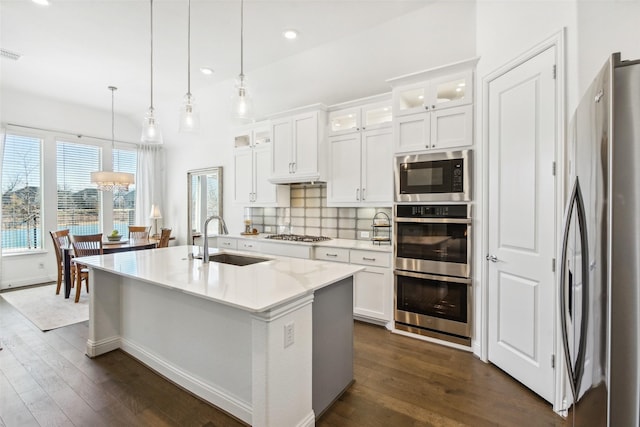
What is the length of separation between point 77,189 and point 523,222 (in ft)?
23.3

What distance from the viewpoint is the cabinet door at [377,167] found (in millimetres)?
3451

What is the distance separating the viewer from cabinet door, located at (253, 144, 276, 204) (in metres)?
4.59

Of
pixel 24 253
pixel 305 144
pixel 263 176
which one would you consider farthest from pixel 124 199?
pixel 305 144

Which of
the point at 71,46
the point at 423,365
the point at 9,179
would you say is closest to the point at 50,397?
the point at 423,365

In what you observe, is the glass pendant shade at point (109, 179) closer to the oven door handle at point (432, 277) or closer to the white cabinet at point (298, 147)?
the white cabinet at point (298, 147)

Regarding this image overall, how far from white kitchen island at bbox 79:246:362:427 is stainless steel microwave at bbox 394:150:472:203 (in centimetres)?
127

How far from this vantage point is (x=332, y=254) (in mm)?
3637

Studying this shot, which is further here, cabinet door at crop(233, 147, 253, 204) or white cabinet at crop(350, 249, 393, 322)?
cabinet door at crop(233, 147, 253, 204)

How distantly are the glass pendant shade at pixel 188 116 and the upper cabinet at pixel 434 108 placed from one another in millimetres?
1984

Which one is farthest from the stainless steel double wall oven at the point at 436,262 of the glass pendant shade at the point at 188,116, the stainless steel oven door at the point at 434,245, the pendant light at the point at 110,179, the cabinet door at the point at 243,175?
the pendant light at the point at 110,179

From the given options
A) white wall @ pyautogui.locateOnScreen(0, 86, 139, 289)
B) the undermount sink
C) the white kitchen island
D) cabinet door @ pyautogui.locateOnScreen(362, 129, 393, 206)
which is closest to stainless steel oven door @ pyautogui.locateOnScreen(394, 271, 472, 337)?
cabinet door @ pyautogui.locateOnScreen(362, 129, 393, 206)

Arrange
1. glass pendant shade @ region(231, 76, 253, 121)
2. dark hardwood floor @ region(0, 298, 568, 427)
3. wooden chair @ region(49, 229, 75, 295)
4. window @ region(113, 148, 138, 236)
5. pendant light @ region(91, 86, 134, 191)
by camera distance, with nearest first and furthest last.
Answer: dark hardwood floor @ region(0, 298, 568, 427) → glass pendant shade @ region(231, 76, 253, 121) → wooden chair @ region(49, 229, 75, 295) → pendant light @ region(91, 86, 134, 191) → window @ region(113, 148, 138, 236)

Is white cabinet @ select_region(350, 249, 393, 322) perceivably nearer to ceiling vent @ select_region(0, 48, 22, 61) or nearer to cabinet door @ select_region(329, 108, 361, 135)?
cabinet door @ select_region(329, 108, 361, 135)

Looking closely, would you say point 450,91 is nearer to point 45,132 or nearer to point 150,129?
point 150,129
